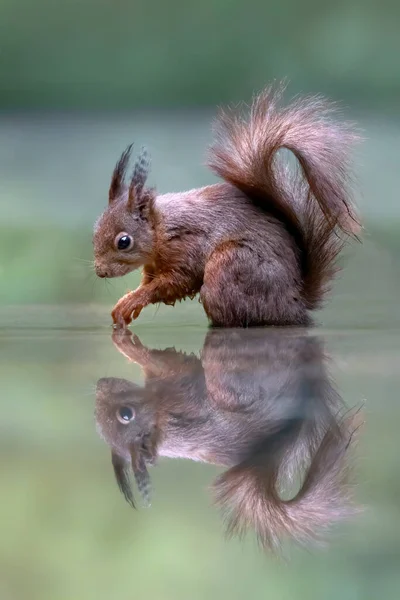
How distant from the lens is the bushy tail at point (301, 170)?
215 centimetres

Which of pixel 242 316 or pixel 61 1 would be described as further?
pixel 61 1

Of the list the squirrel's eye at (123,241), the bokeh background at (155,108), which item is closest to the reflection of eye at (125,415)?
the bokeh background at (155,108)

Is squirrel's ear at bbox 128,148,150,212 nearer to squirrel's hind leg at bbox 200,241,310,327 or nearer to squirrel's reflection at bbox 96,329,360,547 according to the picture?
squirrel's hind leg at bbox 200,241,310,327

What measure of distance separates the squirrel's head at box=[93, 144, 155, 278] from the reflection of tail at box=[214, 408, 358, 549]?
5.08 ft

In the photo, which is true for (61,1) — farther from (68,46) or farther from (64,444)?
(64,444)

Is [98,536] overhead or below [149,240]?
overhead

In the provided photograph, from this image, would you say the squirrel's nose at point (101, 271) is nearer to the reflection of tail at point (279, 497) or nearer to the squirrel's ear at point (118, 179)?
the squirrel's ear at point (118, 179)

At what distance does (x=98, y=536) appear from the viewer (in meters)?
0.56

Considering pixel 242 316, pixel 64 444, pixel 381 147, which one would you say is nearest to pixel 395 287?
pixel 381 147

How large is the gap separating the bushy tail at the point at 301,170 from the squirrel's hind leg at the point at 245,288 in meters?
0.14

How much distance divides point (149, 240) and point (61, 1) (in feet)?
4.92

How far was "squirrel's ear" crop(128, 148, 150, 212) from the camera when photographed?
2178 mm

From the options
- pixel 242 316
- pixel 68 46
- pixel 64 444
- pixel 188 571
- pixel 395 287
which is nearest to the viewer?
pixel 188 571

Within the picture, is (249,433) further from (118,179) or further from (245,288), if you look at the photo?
(118,179)
